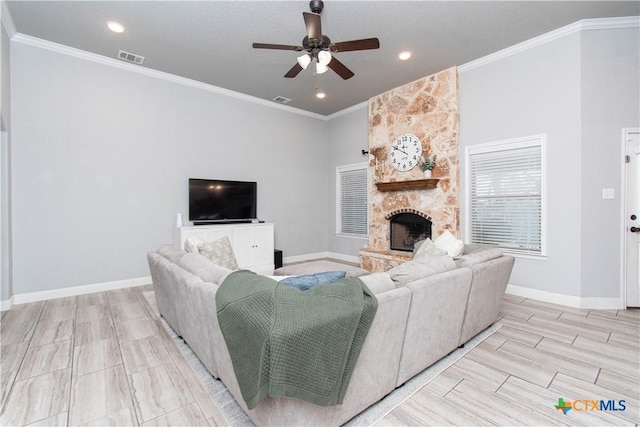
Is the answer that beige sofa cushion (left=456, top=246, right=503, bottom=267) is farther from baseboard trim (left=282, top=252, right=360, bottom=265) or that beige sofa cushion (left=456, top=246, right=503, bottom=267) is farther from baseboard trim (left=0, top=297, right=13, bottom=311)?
baseboard trim (left=0, top=297, right=13, bottom=311)

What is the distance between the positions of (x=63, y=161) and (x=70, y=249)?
46.8 inches

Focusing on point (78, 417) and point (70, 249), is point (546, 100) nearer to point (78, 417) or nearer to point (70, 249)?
point (78, 417)

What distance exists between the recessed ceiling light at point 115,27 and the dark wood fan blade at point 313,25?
235 cm

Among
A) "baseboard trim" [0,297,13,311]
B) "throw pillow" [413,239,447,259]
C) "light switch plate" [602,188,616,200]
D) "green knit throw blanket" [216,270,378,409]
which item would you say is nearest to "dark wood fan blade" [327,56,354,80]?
"throw pillow" [413,239,447,259]

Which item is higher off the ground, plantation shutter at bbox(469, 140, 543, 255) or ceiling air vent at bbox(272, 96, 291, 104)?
ceiling air vent at bbox(272, 96, 291, 104)

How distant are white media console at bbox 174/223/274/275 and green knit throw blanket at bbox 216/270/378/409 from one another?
338cm

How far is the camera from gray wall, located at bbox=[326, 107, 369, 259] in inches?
238

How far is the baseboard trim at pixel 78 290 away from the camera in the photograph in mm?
3588

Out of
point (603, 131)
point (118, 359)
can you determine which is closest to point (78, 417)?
point (118, 359)

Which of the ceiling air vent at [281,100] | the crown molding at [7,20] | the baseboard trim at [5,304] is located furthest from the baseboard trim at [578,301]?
the crown molding at [7,20]

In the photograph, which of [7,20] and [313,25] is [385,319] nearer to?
[313,25]

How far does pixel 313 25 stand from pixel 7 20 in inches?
138

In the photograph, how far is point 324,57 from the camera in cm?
289

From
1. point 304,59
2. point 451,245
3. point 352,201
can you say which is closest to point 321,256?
point 352,201
